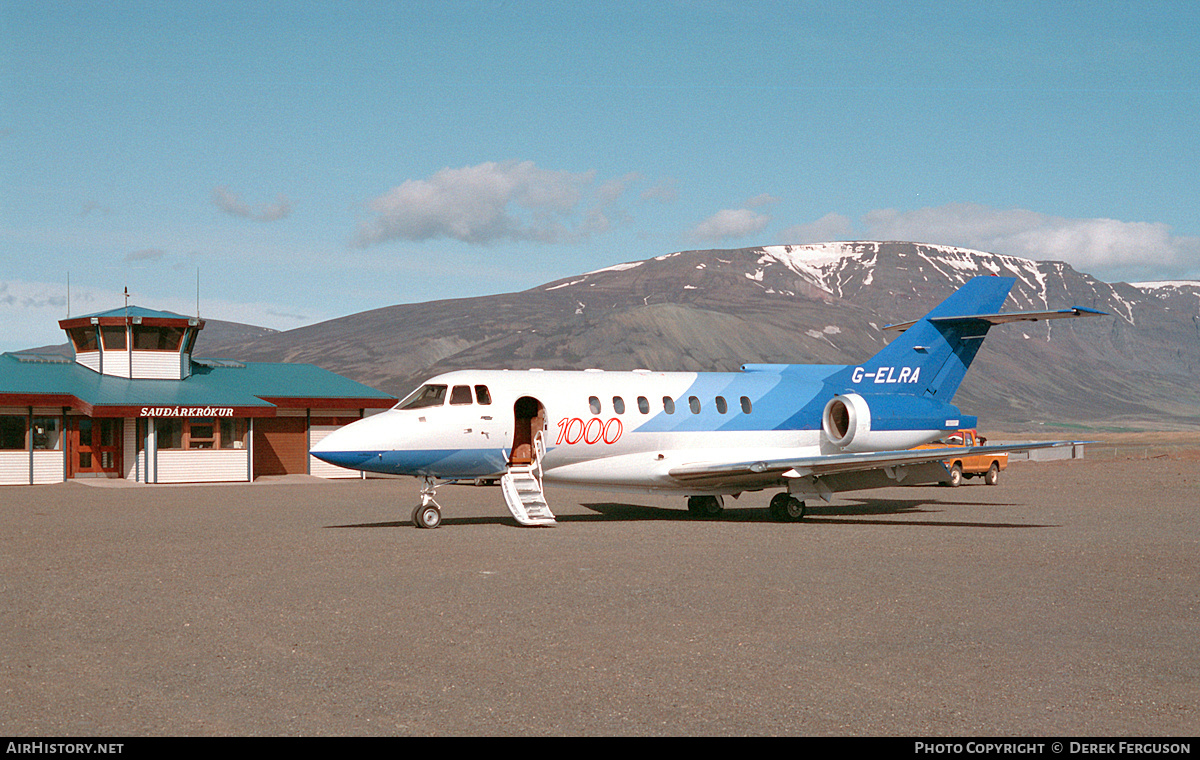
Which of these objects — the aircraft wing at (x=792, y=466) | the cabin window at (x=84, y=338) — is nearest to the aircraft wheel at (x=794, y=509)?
the aircraft wing at (x=792, y=466)

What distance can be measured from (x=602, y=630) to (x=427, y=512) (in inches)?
436

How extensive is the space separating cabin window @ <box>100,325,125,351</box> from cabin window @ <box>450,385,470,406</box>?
26643 millimetres

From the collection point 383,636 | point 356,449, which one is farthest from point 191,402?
point 383,636

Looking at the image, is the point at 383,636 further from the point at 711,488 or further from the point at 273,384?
the point at 273,384

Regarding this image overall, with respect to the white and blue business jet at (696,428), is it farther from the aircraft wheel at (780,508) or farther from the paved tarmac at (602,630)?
the paved tarmac at (602,630)

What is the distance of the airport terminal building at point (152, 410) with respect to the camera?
3878 centimetres

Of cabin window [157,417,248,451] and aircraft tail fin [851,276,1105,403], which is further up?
aircraft tail fin [851,276,1105,403]

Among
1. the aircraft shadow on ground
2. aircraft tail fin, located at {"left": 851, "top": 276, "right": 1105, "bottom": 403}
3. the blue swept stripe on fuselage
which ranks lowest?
the aircraft shadow on ground

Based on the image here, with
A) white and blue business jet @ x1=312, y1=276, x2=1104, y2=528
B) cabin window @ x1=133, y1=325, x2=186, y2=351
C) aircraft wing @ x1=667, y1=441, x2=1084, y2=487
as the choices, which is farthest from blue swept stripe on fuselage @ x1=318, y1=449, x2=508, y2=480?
cabin window @ x1=133, y1=325, x2=186, y2=351

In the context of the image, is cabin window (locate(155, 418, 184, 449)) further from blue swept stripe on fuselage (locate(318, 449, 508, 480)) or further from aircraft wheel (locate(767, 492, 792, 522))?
aircraft wheel (locate(767, 492, 792, 522))

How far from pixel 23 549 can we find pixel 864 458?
15.6 meters

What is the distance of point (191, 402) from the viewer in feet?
130

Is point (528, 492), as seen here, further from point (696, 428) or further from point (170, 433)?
point (170, 433)

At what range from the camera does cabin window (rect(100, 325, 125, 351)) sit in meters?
43.0
